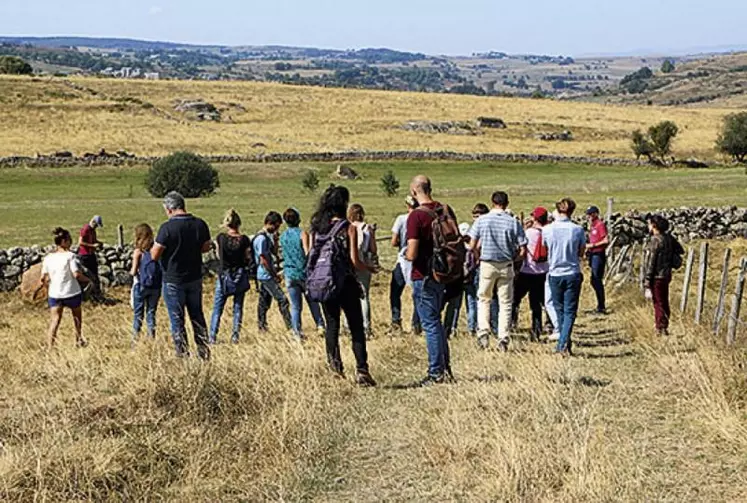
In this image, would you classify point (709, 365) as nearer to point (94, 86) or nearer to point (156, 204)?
point (156, 204)

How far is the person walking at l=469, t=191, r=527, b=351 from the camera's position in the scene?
10.1m

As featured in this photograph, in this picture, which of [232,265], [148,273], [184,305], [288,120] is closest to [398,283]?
[232,265]

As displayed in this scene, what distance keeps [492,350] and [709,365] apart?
256 centimetres

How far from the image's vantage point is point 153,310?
1211 cm

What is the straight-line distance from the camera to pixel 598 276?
49.3 feet

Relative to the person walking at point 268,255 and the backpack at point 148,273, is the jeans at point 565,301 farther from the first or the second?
the backpack at point 148,273

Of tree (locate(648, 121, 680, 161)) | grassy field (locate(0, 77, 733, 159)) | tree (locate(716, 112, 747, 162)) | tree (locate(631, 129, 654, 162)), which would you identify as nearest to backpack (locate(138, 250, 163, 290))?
grassy field (locate(0, 77, 733, 159))

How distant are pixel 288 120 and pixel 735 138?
4175 centimetres

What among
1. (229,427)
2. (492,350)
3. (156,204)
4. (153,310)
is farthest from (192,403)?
(156,204)

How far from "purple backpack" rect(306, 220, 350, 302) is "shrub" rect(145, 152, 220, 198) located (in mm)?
31612

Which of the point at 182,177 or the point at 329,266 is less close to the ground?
the point at 329,266

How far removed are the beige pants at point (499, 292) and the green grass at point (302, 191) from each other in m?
16.1

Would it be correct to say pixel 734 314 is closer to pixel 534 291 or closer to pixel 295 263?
pixel 534 291

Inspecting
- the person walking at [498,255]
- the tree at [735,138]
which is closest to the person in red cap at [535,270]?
the person walking at [498,255]
